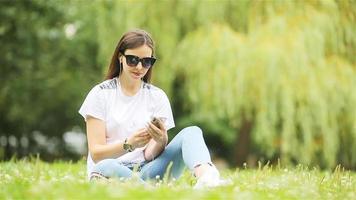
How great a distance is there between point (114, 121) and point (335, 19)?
22.8 ft

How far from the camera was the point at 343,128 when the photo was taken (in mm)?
11688

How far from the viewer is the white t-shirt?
4.74 metres

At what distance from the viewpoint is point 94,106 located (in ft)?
15.5

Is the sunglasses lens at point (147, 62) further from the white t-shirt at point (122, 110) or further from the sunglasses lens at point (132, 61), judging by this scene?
the white t-shirt at point (122, 110)

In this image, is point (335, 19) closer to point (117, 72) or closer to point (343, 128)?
point (343, 128)

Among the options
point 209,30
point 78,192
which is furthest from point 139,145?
point 209,30

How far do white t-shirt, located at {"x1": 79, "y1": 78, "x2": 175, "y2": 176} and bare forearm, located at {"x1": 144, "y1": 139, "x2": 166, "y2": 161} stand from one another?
0.04 metres

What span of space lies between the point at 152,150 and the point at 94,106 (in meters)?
0.50

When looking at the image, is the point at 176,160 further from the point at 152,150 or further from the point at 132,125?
the point at 132,125

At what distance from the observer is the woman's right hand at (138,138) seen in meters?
4.45

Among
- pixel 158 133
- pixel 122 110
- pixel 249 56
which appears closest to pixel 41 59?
pixel 249 56

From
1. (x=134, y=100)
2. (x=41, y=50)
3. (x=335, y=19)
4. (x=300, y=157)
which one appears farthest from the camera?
(x=41, y=50)

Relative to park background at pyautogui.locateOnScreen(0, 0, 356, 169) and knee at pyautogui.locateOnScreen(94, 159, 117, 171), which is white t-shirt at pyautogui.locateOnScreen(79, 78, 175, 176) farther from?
park background at pyautogui.locateOnScreen(0, 0, 356, 169)

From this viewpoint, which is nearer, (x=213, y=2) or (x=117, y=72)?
(x=117, y=72)
